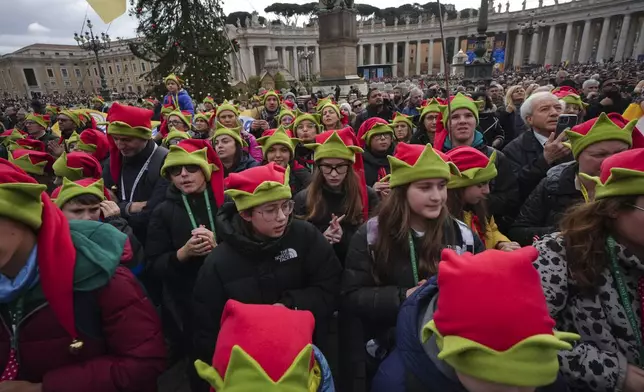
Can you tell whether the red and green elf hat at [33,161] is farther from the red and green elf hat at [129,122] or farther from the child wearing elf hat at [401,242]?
the child wearing elf hat at [401,242]

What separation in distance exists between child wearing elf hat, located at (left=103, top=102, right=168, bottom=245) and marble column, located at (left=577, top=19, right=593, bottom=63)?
2989 inches

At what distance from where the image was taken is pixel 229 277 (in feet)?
7.68

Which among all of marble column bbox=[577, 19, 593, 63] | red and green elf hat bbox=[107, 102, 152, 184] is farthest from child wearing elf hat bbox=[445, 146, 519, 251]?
marble column bbox=[577, 19, 593, 63]

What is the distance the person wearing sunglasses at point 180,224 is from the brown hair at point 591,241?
2432 millimetres

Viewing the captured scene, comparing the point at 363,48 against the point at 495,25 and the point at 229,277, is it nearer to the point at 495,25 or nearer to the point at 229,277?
the point at 495,25

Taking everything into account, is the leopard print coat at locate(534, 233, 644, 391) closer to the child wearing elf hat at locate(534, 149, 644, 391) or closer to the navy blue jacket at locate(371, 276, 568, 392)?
the child wearing elf hat at locate(534, 149, 644, 391)

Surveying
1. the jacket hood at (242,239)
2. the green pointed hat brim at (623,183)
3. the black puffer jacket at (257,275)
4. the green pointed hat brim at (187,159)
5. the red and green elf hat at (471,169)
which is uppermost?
the green pointed hat brim at (623,183)

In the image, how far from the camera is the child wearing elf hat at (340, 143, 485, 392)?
2.28 m

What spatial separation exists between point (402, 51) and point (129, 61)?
211 feet

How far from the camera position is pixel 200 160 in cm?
300

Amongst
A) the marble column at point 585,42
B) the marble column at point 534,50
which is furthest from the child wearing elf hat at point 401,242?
the marble column at point 534,50

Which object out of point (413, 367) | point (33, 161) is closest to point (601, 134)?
point (413, 367)

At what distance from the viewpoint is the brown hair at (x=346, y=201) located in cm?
333

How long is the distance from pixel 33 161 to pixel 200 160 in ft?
7.13
